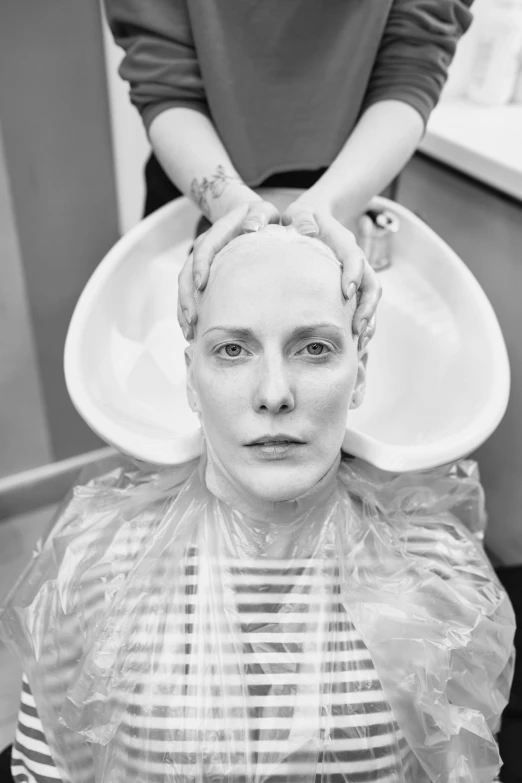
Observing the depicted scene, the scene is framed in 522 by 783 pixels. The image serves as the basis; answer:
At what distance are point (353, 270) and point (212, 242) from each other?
15cm

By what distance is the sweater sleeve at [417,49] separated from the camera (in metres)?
1.02

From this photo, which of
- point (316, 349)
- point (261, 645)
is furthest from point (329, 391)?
point (261, 645)

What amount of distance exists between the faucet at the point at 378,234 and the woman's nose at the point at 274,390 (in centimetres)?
52

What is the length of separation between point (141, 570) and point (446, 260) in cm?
66

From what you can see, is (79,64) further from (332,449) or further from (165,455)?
(332,449)

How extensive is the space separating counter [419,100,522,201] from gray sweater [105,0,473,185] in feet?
0.93

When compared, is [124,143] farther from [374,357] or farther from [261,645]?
[261,645]

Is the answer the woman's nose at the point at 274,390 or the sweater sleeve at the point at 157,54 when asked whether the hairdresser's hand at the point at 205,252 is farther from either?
the sweater sleeve at the point at 157,54

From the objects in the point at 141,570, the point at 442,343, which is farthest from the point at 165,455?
the point at 442,343

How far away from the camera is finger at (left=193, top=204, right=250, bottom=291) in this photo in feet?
2.43

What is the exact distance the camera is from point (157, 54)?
1038mm

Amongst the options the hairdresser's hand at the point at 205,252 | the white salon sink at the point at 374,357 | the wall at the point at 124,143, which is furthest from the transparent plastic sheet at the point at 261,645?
the wall at the point at 124,143

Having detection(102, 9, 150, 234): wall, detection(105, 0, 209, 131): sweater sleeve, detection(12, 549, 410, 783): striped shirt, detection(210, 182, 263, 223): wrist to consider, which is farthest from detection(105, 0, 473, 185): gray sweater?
detection(12, 549, 410, 783): striped shirt

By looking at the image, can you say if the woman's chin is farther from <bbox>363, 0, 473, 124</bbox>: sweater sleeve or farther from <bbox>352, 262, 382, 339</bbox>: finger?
<bbox>363, 0, 473, 124</bbox>: sweater sleeve
